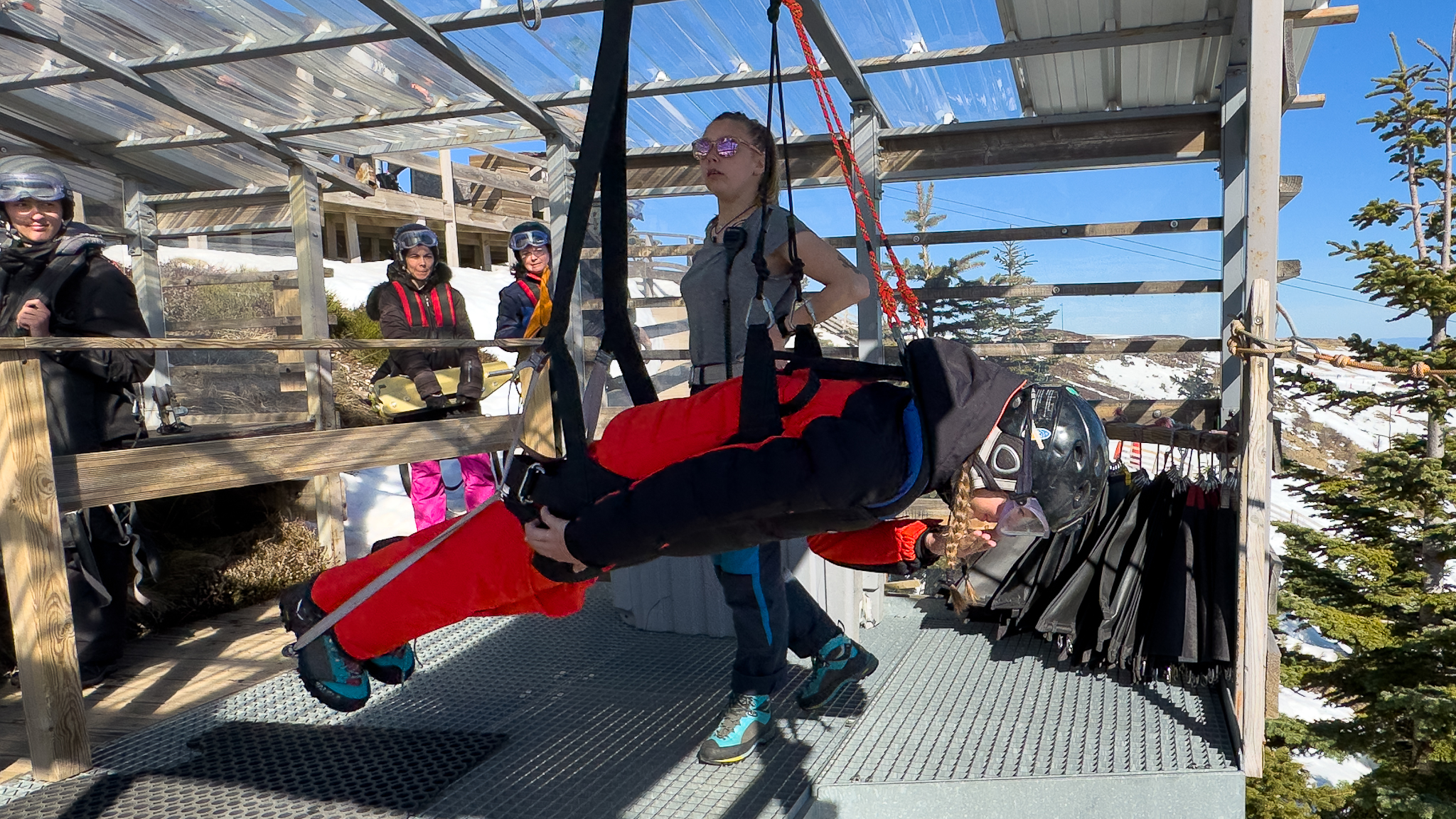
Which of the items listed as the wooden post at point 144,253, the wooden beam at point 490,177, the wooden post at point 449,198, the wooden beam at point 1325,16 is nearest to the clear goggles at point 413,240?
the wooden post at point 144,253

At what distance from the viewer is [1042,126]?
4609mm

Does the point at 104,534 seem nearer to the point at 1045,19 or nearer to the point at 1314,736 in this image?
the point at 1045,19

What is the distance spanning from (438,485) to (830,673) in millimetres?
2695

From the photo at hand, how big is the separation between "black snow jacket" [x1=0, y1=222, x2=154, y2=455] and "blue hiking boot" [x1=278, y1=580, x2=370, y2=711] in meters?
1.73

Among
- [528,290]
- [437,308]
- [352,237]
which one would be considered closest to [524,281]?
[528,290]

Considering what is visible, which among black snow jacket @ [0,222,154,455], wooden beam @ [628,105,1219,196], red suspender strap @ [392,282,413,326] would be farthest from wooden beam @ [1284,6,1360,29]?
black snow jacket @ [0,222,154,455]

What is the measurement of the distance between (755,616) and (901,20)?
9.18ft

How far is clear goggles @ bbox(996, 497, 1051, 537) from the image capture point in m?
1.75

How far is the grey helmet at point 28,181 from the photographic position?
3.13 metres

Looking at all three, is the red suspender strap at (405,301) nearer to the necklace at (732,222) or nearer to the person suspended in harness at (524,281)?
the person suspended in harness at (524,281)

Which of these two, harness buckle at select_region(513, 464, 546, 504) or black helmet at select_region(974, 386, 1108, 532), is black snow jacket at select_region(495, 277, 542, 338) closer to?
harness buckle at select_region(513, 464, 546, 504)

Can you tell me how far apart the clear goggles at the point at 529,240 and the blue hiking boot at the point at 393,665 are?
3.14 metres

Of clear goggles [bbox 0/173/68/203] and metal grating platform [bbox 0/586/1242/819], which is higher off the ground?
clear goggles [bbox 0/173/68/203]

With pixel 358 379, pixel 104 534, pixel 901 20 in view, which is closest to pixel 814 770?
pixel 104 534
